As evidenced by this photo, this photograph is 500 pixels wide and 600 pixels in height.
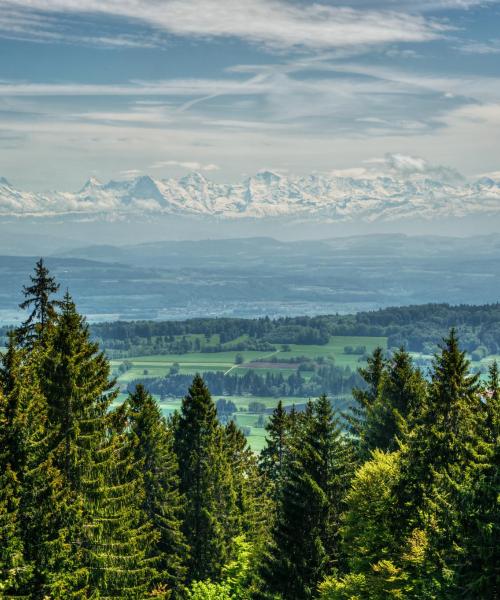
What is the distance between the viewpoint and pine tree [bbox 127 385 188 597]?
45375 mm

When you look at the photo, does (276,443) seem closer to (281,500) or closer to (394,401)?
(394,401)

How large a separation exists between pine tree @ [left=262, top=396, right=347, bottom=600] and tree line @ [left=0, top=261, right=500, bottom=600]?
6cm

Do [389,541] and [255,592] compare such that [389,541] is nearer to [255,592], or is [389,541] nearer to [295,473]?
[295,473]

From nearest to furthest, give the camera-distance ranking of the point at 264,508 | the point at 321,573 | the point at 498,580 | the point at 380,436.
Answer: the point at 498,580, the point at 321,573, the point at 380,436, the point at 264,508

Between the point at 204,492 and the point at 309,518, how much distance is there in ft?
43.3

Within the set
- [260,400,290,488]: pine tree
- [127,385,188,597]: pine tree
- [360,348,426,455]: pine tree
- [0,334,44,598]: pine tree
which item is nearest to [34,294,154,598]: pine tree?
[0,334,44,598]: pine tree

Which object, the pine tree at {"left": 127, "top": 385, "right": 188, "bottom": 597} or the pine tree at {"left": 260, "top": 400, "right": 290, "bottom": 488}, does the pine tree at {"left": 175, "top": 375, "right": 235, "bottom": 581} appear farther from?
the pine tree at {"left": 260, "top": 400, "right": 290, "bottom": 488}

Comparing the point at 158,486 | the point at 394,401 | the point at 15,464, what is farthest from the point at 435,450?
the point at 394,401

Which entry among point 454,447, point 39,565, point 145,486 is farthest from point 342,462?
point 39,565

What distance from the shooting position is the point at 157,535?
41812 mm

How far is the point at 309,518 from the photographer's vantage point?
3822cm

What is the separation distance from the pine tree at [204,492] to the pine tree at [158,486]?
2.39 metres

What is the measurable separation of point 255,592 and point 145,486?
8.59m

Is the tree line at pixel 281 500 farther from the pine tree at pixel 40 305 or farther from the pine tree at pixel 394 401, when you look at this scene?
the pine tree at pixel 394 401
